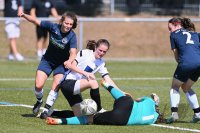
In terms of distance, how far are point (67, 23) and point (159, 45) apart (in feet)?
57.5

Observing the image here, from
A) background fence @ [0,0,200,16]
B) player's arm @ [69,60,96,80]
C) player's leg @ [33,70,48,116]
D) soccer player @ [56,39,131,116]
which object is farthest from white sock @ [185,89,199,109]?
background fence @ [0,0,200,16]

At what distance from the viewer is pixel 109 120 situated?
11367 millimetres

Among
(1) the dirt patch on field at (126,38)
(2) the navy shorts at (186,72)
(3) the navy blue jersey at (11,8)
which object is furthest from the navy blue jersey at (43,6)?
(2) the navy shorts at (186,72)

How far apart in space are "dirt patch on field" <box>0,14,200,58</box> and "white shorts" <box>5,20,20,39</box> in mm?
3717

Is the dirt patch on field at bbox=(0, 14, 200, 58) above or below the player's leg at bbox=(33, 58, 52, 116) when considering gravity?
below

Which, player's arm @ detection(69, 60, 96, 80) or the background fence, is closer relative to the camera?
player's arm @ detection(69, 60, 96, 80)

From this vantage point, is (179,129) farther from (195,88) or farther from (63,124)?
(195,88)

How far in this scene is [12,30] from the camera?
23.1 meters

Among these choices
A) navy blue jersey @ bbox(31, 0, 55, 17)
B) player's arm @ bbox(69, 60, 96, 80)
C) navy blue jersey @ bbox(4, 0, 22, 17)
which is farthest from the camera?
navy blue jersey @ bbox(31, 0, 55, 17)

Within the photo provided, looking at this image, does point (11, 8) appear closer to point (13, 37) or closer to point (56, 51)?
point (13, 37)

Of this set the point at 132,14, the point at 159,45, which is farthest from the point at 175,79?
the point at 132,14

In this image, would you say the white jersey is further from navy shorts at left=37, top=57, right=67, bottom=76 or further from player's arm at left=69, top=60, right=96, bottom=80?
navy shorts at left=37, top=57, right=67, bottom=76

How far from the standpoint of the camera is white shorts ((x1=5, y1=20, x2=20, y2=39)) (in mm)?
23003

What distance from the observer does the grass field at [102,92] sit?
1110 centimetres
